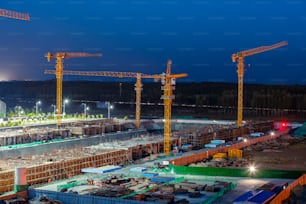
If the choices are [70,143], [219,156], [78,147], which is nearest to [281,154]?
[219,156]

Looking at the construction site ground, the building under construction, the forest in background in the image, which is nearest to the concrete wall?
the building under construction

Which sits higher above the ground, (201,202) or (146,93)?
(146,93)

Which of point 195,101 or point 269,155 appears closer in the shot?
point 269,155

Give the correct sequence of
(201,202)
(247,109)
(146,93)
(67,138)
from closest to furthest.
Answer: (201,202) < (67,138) < (247,109) < (146,93)

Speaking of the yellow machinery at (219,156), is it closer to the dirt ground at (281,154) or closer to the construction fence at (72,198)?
the dirt ground at (281,154)

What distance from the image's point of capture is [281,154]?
42.0 m

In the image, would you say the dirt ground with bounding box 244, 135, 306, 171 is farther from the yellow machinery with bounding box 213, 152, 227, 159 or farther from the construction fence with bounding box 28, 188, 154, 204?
the construction fence with bounding box 28, 188, 154, 204

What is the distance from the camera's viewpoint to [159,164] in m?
30.9

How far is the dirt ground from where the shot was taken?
3628 cm

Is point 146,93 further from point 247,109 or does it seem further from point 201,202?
point 201,202

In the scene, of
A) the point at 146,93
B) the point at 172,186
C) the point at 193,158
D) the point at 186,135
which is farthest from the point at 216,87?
the point at 172,186

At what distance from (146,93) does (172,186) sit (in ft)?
419

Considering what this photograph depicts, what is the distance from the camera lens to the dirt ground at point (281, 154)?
36281 millimetres

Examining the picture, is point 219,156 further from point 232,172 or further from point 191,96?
point 191,96
